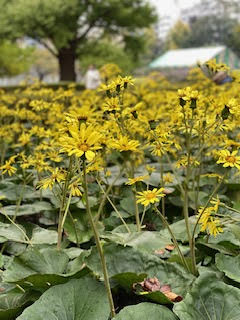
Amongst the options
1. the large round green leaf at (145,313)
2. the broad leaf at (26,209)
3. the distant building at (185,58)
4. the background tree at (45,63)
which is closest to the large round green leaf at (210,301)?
the large round green leaf at (145,313)

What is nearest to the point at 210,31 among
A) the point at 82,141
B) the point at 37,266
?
the point at 37,266

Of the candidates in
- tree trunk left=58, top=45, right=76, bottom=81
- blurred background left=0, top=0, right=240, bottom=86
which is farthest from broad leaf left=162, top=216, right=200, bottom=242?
tree trunk left=58, top=45, right=76, bottom=81

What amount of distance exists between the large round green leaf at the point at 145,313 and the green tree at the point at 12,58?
44.1 ft

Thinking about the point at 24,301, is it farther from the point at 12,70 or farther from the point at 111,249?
the point at 12,70

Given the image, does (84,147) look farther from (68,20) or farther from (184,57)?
(184,57)

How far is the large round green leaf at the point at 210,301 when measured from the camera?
1305mm

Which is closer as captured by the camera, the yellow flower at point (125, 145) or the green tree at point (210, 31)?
the yellow flower at point (125, 145)

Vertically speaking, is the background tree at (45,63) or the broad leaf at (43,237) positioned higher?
the background tree at (45,63)

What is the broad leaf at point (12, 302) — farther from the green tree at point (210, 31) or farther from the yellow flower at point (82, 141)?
the green tree at point (210, 31)

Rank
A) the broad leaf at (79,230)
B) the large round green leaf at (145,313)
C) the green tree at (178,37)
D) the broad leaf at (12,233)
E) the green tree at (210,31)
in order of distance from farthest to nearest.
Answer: the green tree at (178,37)
the green tree at (210,31)
the broad leaf at (79,230)
the broad leaf at (12,233)
the large round green leaf at (145,313)

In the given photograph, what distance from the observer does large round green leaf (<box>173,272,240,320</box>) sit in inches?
51.4

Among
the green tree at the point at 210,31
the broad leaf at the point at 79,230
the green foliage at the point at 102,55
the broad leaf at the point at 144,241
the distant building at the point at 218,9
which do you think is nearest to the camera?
the broad leaf at the point at 144,241

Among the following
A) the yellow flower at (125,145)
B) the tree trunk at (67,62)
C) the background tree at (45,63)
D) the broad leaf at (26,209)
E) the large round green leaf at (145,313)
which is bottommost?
the large round green leaf at (145,313)

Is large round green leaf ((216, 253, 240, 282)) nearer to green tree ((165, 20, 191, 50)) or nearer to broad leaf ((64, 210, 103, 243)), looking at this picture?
broad leaf ((64, 210, 103, 243))
